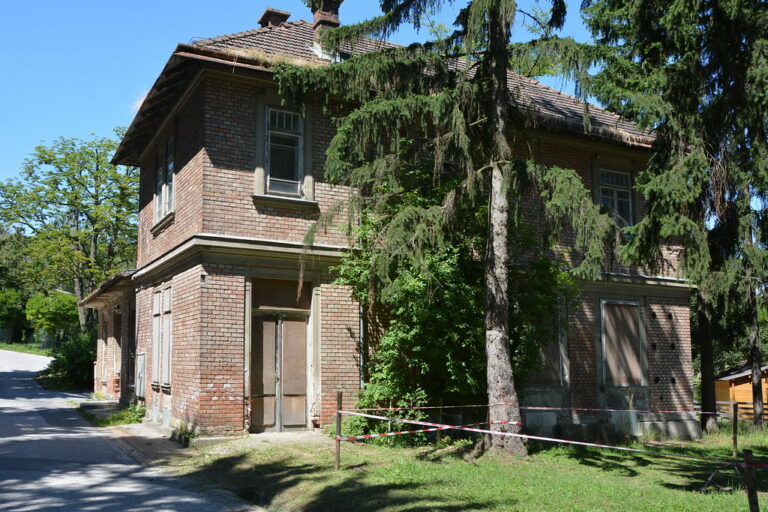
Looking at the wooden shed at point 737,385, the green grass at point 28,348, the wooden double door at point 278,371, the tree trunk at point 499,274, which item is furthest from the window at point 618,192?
the green grass at point 28,348

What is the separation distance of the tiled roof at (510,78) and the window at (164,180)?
270 centimetres

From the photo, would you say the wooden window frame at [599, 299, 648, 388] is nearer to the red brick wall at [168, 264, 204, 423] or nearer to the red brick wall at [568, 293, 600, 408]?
the red brick wall at [568, 293, 600, 408]

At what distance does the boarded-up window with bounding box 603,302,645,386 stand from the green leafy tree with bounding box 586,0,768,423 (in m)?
2.77

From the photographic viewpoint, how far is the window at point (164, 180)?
15023 mm

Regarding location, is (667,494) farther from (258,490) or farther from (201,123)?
(201,123)

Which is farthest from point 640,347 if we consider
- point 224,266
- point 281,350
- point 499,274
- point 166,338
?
point 166,338

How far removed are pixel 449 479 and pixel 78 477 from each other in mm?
4878

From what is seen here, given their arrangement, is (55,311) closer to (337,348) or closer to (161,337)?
(161,337)

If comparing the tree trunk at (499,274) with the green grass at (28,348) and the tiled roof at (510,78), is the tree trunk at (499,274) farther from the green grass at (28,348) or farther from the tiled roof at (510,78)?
the green grass at (28,348)

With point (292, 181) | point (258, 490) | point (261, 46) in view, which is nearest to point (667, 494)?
point (258, 490)

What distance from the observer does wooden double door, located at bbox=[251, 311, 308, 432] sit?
41.5 feet

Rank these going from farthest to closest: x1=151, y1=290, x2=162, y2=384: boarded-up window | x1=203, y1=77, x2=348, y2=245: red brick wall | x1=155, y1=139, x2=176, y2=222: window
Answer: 1. x1=155, y1=139, x2=176, y2=222: window
2. x1=151, y1=290, x2=162, y2=384: boarded-up window
3. x1=203, y1=77, x2=348, y2=245: red brick wall

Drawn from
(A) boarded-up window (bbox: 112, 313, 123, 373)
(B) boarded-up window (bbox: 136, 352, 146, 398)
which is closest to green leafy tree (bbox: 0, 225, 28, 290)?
(A) boarded-up window (bbox: 112, 313, 123, 373)

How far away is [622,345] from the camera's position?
16.8m
